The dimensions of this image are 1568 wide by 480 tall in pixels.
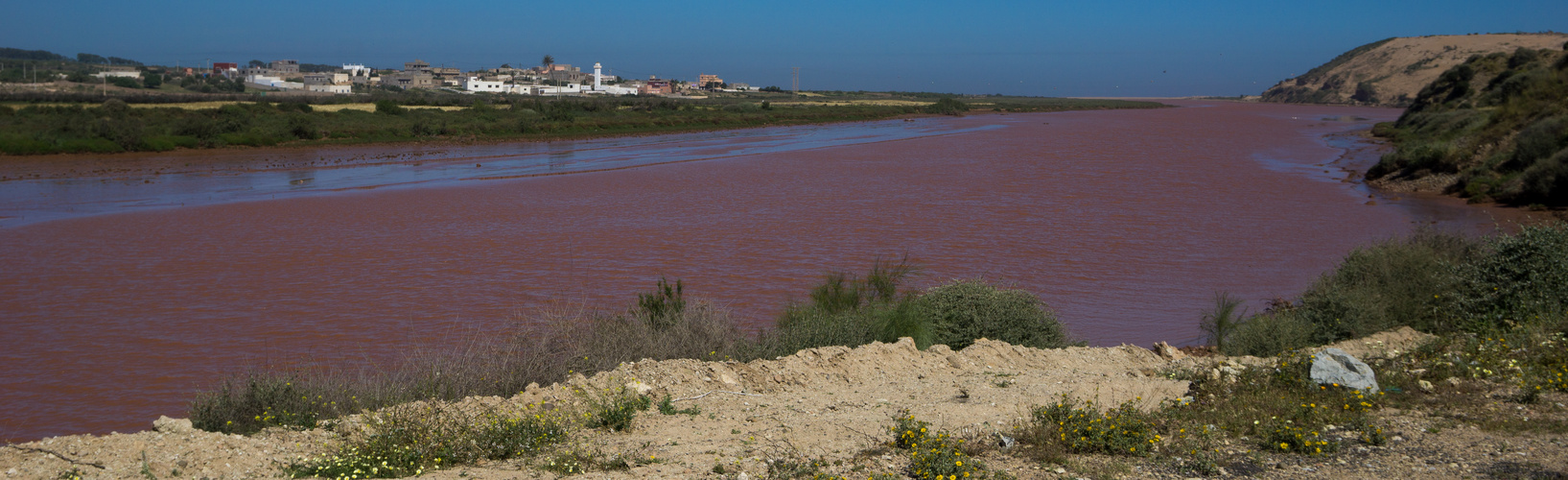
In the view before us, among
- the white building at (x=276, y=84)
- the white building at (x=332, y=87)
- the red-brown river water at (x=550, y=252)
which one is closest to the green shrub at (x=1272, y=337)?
the red-brown river water at (x=550, y=252)

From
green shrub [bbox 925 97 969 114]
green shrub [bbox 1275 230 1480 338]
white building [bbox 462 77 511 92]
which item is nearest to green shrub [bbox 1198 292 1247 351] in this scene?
green shrub [bbox 1275 230 1480 338]

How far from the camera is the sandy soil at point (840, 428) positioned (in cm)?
466

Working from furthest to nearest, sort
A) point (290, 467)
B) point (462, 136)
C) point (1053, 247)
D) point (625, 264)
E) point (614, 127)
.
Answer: point (614, 127), point (462, 136), point (1053, 247), point (625, 264), point (290, 467)

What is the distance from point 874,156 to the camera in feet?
121

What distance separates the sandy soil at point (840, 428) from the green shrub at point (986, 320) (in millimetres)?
576

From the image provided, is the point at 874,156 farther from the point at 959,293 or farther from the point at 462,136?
the point at 959,293

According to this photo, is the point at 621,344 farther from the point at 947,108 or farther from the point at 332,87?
the point at 332,87

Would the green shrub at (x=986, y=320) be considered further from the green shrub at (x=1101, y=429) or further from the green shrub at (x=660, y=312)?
the green shrub at (x=1101, y=429)

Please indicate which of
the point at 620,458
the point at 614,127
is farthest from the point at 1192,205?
the point at 614,127

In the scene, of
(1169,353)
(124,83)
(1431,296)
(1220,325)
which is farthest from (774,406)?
(124,83)

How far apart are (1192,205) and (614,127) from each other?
1378 inches

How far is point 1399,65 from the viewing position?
413ft

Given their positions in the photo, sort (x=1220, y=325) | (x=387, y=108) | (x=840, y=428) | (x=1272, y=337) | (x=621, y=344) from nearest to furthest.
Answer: (x=840, y=428)
(x=621, y=344)
(x=1272, y=337)
(x=1220, y=325)
(x=387, y=108)

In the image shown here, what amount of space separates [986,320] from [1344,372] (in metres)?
3.10
